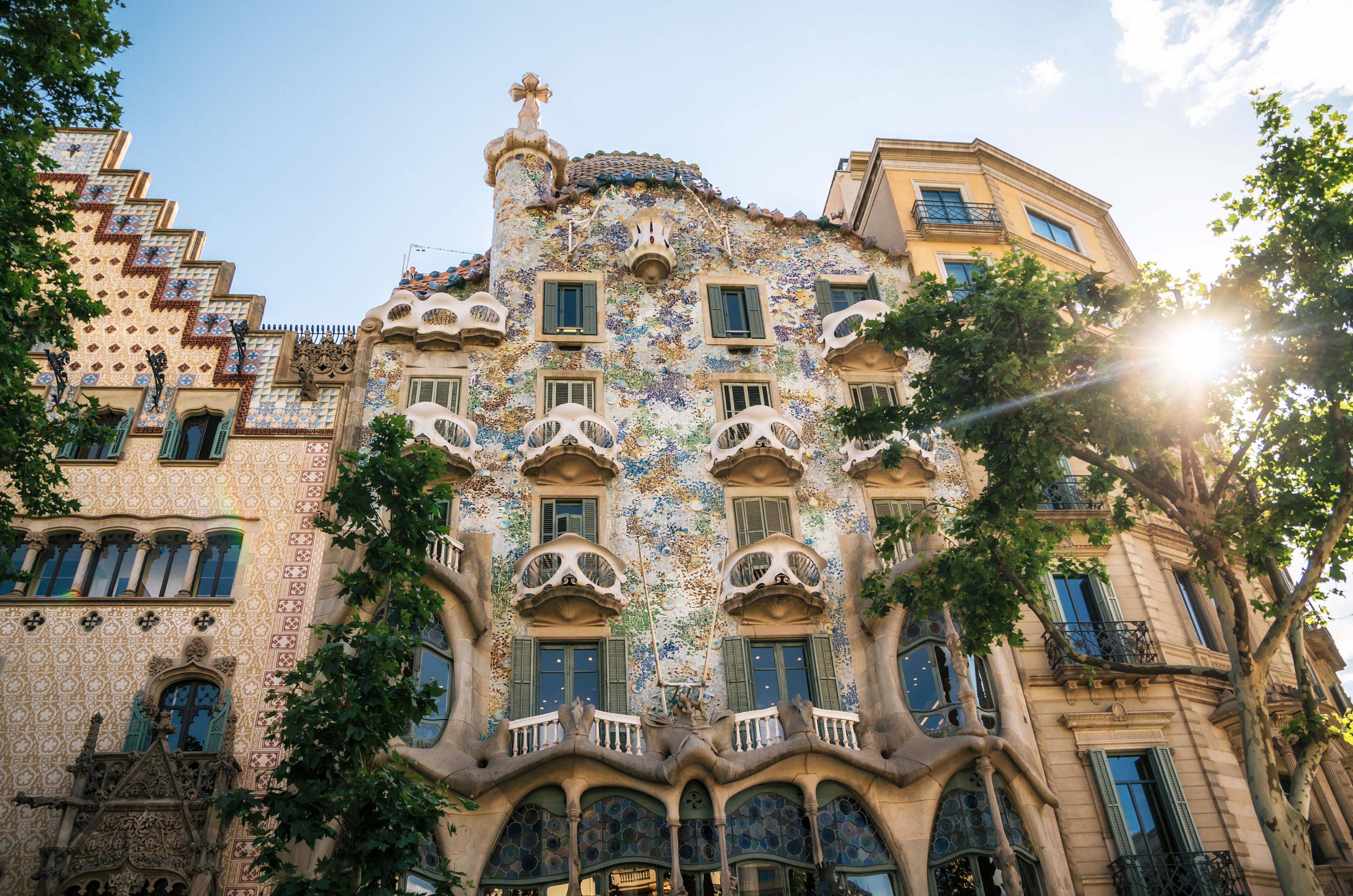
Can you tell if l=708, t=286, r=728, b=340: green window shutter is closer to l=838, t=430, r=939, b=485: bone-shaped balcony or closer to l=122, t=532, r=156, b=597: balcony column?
l=838, t=430, r=939, b=485: bone-shaped balcony

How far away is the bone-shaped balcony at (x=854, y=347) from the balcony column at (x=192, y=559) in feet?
43.4

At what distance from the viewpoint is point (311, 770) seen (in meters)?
12.3

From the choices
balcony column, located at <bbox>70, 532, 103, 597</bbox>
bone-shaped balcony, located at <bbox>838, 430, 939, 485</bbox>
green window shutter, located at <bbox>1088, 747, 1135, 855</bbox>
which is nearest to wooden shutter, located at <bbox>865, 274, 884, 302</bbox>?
bone-shaped balcony, located at <bbox>838, 430, 939, 485</bbox>

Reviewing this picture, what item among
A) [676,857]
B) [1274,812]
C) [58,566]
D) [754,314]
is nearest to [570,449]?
[754,314]

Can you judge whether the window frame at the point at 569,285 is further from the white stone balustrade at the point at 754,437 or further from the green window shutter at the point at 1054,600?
the green window shutter at the point at 1054,600

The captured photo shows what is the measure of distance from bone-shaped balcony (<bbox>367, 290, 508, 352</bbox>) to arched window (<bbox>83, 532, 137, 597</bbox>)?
21.4ft

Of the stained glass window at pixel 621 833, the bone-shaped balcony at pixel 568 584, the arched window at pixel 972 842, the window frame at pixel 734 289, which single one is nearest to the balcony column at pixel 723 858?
the stained glass window at pixel 621 833

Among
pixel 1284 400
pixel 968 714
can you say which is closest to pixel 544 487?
pixel 968 714

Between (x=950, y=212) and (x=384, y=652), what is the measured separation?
18.4 meters

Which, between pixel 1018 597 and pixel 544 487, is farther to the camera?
pixel 544 487

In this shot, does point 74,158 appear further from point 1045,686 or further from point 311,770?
point 1045,686

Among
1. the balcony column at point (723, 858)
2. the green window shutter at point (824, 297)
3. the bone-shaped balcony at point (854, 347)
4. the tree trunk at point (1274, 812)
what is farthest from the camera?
the green window shutter at point (824, 297)

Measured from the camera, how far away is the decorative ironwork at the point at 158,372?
20.2m

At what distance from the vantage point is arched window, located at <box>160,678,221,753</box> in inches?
656
